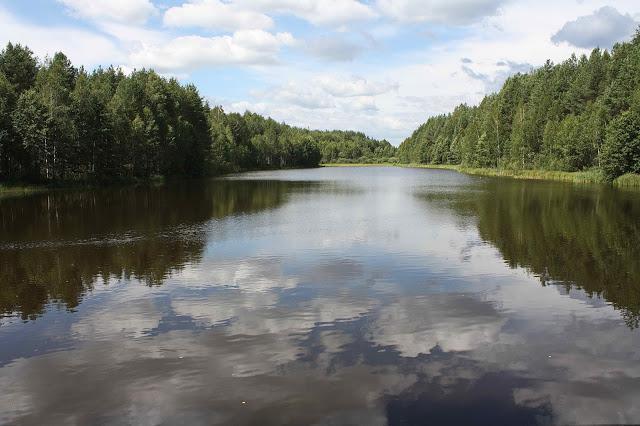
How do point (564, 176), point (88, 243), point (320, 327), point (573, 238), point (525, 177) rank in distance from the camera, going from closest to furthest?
point (320, 327), point (88, 243), point (573, 238), point (564, 176), point (525, 177)

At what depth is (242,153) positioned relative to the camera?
525ft

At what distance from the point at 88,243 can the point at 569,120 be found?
307 feet

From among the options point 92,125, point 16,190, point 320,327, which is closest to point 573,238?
point 320,327

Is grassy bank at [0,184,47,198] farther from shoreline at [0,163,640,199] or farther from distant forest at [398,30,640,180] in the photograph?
distant forest at [398,30,640,180]

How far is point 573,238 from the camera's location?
3089 cm

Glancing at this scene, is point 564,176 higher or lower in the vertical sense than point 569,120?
lower

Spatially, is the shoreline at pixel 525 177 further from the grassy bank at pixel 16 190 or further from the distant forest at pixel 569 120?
the distant forest at pixel 569 120

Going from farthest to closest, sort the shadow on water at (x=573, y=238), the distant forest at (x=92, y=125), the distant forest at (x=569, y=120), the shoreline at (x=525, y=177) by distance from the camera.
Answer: the distant forest at (x=569, y=120), the distant forest at (x=92, y=125), the shoreline at (x=525, y=177), the shadow on water at (x=573, y=238)

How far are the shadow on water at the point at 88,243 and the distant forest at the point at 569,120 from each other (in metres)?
50.5

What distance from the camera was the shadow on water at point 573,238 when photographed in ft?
68.0

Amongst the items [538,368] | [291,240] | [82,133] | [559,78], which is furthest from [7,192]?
[559,78]

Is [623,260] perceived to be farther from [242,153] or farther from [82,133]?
[242,153]

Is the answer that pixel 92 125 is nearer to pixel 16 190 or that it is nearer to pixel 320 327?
pixel 16 190

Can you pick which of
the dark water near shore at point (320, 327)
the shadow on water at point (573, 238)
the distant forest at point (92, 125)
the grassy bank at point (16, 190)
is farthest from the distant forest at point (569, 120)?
the grassy bank at point (16, 190)
